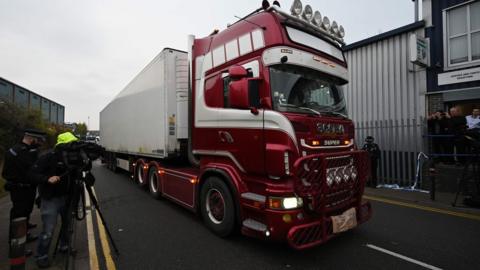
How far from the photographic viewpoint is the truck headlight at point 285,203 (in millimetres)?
3705

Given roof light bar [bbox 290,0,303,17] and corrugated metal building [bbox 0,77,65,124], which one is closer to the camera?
roof light bar [bbox 290,0,303,17]

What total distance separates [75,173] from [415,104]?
10.5 m

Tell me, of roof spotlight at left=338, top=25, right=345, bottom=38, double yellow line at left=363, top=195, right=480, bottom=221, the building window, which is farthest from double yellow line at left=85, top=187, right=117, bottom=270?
the building window

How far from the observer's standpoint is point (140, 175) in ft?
29.8

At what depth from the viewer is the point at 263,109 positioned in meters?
4.06

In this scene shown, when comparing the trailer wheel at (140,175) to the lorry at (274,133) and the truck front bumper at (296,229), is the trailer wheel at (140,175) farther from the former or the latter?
the truck front bumper at (296,229)

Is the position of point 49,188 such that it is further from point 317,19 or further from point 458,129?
point 458,129

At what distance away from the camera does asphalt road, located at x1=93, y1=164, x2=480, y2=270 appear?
3.92 meters

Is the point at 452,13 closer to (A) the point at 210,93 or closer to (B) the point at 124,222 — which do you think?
(A) the point at 210,93

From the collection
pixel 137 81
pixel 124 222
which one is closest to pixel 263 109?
pixel 124 222

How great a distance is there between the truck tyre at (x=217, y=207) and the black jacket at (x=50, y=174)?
212 cm

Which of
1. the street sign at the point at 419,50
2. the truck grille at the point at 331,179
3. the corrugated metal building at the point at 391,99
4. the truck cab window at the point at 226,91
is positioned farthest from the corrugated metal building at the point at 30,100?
the street sign at the point at 419,50

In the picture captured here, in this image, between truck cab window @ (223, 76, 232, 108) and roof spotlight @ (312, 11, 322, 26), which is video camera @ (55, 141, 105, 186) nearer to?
truck cab window @ (223, 76, 232, 108)

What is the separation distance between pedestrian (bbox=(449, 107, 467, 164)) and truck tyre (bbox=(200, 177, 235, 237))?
6.93 meters
